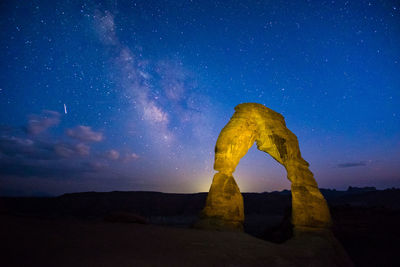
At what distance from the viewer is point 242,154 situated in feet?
44.0

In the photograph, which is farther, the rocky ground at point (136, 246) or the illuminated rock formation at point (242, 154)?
the illuminated rock formation at point (242, 154)

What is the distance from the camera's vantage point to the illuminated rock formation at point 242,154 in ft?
33.8

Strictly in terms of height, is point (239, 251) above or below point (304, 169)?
below

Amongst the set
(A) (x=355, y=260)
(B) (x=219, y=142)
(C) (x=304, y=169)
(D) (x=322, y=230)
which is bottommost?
(A) (x=355, y=260)

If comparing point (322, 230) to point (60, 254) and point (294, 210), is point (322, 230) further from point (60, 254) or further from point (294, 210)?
point (60, 254)

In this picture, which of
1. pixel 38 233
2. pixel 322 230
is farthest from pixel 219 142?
pixel 38 233

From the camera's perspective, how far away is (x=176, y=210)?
41.0 m

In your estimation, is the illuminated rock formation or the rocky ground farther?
the illuminated rock formation

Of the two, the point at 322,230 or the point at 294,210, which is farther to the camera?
the point at 294,210

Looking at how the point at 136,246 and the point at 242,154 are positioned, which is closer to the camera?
the point at 136,246

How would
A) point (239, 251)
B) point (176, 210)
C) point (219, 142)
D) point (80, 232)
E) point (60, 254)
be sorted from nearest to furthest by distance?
point (60, 254) < point (80, 232) < point (239, 251) < point (219, 142) < point (176, 210)

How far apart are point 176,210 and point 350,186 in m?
94.7

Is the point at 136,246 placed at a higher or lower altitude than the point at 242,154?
lower

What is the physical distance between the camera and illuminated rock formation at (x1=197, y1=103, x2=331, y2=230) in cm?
1030
